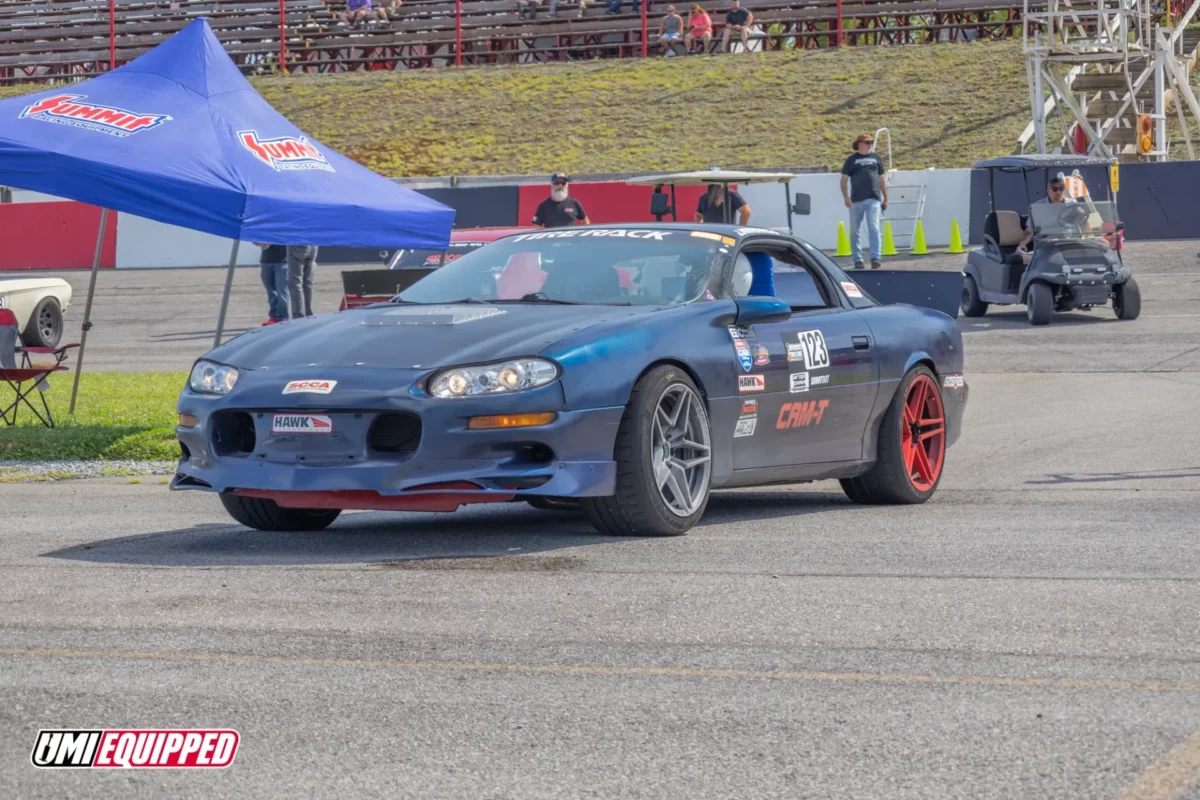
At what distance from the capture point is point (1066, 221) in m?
19.1

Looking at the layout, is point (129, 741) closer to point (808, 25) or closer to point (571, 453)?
point (571, 453)

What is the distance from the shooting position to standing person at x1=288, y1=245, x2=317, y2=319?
683 inches

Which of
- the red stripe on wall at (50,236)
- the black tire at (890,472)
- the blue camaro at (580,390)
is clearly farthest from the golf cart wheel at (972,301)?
the red stripe on wall at (50,236)

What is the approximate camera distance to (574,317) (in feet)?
23.5

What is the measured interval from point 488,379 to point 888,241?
70.0 feet

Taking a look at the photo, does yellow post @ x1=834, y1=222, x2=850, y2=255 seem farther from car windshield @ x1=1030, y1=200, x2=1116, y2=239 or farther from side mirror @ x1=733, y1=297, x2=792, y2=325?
side mirror @ x1=733, y1=297, x2=792, y2=325

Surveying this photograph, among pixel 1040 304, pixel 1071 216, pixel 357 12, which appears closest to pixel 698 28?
pixel 357 12

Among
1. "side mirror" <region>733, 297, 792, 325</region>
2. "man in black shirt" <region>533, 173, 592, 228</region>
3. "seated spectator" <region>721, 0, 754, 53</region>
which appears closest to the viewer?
"side mirror" <region>733, 297, 792, 325</region>

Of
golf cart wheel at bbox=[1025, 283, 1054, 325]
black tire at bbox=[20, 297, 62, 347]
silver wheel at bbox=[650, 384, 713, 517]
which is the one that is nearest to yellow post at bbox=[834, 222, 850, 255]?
golf cart wheel at bbox=[1025, 283, 1054, 325]

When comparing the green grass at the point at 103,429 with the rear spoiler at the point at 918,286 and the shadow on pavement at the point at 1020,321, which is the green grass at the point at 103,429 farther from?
the shadow on pavement at the point at 1020,321

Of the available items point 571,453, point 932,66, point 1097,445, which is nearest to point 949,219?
point 932,66

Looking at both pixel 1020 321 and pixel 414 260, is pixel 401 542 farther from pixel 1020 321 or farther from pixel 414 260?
pixel 1020 321

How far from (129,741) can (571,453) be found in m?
2.81

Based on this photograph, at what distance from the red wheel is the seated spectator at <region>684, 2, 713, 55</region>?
32.8m
